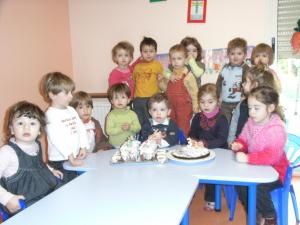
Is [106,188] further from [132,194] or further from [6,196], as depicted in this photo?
[6,196]

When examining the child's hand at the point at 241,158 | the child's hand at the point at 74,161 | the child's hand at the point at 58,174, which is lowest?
the child's hand at the point at 58,174

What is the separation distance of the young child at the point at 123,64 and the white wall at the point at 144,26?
20.2 inches

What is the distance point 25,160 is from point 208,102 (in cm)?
133

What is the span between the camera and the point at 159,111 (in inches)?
101

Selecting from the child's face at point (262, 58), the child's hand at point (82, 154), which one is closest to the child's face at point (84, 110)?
the child's hand at point (82, 154)

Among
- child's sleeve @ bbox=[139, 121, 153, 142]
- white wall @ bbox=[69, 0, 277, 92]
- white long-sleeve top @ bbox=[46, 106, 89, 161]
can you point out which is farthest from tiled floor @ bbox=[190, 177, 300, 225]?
white wall @ bbox=[69, 0, 277, 92]

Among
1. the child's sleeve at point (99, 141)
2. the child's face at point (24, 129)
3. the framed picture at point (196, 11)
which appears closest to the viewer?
the child's face at point (24, 129)

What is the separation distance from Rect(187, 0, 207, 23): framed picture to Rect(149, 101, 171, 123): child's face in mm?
1435

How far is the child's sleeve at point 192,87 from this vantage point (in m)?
3.18

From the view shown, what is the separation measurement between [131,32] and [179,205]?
9.15 feet

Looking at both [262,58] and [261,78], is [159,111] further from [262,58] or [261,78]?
[262,58]

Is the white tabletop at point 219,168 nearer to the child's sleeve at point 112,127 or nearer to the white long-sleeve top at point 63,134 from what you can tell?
the white long-sleeve top at point 63,134

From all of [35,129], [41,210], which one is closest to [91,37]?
[35,129]

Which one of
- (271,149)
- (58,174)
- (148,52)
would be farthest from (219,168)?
(148,52)
